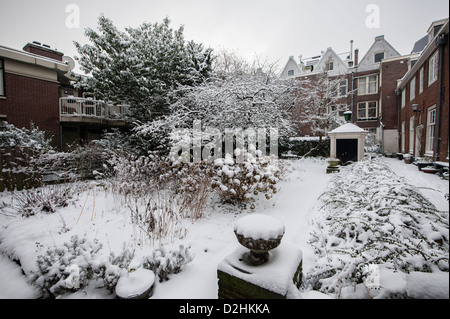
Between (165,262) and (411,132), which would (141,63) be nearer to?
(165,262)

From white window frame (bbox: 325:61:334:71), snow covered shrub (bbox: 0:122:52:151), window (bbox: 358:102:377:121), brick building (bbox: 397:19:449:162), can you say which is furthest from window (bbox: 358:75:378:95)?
snow covered shrub (bbox: 0:122:52:151)

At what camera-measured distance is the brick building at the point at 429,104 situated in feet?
22.9

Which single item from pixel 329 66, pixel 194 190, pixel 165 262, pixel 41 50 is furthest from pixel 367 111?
pixel 41 50

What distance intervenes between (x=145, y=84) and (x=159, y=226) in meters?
6.61

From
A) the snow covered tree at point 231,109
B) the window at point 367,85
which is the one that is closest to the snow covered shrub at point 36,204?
the snow covered tree at point 231,109

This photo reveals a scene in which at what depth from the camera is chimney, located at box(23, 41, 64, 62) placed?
37.3 feet

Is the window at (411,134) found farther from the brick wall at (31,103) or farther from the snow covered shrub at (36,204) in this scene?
the brick wall at (31,103)

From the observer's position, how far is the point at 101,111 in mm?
11500

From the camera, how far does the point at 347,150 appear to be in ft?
27.7

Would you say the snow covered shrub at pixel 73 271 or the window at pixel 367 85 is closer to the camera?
the snow covered shrub at pixel 73 271

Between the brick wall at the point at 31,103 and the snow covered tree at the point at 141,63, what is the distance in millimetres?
3101

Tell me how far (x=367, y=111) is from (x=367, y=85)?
246cm

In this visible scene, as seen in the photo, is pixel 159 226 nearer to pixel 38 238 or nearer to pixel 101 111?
pixel 38 238
